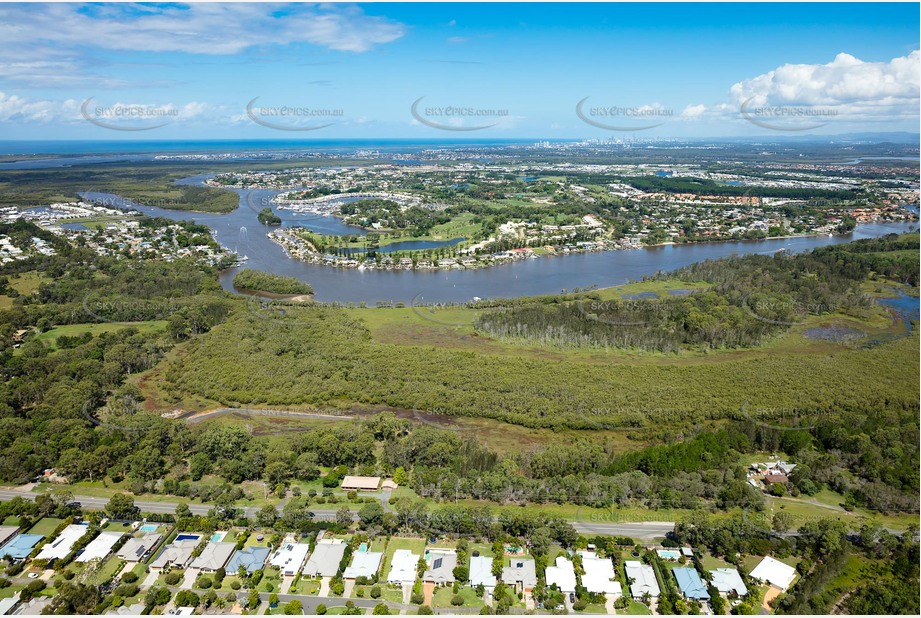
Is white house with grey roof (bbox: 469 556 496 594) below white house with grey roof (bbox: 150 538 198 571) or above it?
below

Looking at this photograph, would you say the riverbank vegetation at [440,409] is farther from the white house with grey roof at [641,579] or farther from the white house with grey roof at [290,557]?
the white house with grey roof at [290,557]

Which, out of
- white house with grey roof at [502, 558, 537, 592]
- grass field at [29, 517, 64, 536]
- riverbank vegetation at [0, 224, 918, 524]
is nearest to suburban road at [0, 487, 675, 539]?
riverbank vegetation at [0, 224, 918, 524]

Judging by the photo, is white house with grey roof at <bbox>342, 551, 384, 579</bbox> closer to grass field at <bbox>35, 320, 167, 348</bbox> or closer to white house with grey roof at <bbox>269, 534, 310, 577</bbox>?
white house with grey roof at <bbox>269, 534, 310, 577</bbox>

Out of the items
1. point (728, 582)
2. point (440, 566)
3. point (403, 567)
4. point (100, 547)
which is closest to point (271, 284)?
point (100, 547)

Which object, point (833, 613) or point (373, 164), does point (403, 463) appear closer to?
point (833, 613)

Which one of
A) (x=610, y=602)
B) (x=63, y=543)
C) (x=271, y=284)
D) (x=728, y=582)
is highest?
(x=271, y=284)

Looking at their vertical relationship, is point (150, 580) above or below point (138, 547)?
below

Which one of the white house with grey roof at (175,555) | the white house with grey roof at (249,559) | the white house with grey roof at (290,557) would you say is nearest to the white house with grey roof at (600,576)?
the white house with grey roof at (290,557)

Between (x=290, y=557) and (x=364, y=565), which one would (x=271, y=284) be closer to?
(x=290, y=557)

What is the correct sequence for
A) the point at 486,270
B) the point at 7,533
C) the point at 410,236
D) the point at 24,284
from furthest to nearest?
the point at 410,236, the point at 486,270, the point at 24,284, the point at 7,533
